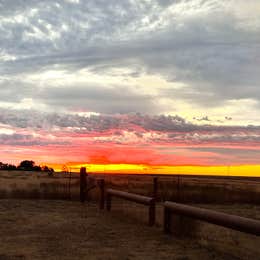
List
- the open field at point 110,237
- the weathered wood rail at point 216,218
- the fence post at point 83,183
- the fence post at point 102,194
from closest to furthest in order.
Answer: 1. the weathered wood rail at point 216,218
2. the open field at point 110,237
3. the fence post at point 102,194
4. the fence post at point 83,183

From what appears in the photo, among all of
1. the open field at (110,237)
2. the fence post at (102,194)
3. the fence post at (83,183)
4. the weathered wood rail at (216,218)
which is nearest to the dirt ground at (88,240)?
the open field at (110,237)

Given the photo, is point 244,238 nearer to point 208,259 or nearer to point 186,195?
point 208,259

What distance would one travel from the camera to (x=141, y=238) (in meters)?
11.3

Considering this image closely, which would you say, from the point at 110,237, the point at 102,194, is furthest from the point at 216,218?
the point at 102,194

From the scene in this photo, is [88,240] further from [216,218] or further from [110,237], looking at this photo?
[216,218]

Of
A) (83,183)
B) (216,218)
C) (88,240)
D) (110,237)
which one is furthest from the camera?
(83,183)

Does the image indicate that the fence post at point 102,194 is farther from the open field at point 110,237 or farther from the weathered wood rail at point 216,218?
the weathered wood rail at point 216,218

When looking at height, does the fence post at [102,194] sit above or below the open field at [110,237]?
above

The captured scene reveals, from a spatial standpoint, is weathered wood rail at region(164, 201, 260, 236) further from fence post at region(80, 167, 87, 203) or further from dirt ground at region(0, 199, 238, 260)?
fence post at region(80, 167, 87, 203)

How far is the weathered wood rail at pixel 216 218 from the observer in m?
8.37

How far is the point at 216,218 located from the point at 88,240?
3.25 m

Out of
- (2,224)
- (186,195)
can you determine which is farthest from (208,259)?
(186,195)

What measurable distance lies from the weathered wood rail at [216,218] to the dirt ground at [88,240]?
2.05ft

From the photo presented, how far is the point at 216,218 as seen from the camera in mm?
9367
